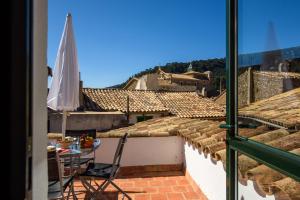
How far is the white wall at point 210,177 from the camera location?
209 cm

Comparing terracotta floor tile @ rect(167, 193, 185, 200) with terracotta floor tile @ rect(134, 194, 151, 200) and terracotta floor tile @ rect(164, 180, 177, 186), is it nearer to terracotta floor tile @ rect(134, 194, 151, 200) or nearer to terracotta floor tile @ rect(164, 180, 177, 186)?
terracotta floor tile @ rect(134, 194, 151, 200)

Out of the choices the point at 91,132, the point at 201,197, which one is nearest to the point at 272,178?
the point at 201,197

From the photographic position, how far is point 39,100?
0.80m

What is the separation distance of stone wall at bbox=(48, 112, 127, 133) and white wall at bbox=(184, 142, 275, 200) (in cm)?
1267

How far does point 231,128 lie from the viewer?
2057 millimetres

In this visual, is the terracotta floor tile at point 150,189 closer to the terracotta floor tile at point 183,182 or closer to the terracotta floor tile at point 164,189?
the terracotta floor tile at point 164,189

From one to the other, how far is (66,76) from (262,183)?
3.12 meters

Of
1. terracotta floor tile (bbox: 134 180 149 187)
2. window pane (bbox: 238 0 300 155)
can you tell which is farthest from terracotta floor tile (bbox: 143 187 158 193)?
window pane (bbox: 238 0 300 155)

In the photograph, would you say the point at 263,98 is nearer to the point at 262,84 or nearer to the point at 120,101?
the point at 262,84

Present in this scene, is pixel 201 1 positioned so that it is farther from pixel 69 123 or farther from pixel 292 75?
pixel 69 123

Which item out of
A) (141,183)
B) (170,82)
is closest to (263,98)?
(141,183)

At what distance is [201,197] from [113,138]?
206 centimetres

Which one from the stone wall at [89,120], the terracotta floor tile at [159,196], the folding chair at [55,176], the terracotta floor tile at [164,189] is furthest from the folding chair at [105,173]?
the stone wall at [89,120]

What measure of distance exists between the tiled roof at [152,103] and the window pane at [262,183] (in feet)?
50.6
